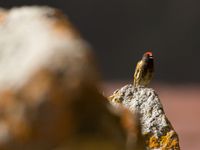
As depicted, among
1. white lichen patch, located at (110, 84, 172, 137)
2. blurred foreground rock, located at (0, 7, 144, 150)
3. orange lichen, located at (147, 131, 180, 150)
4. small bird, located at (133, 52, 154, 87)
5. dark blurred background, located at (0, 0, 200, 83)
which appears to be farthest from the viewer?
dark blurred background, located at (0, 0, 200, 83)

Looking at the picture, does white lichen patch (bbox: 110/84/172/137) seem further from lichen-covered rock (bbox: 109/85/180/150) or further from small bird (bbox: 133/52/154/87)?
small bird (bbox: 133/52/154/87)

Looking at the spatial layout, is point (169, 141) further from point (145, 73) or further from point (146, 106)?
point (145, 73)

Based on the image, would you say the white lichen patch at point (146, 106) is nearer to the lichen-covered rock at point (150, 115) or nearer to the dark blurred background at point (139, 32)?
the lichen-covered rock at point (150, 115)

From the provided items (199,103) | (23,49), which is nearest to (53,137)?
(23,49)

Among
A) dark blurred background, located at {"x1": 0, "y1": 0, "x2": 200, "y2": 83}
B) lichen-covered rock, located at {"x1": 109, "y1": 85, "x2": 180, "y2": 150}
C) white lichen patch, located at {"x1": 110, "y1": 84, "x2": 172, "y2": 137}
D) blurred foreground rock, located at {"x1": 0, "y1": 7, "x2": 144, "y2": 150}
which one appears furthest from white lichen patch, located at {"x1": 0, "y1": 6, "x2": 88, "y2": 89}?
dark blurred background, located at {"x1": 0, "y1": 0, "x2": 200, "y2": 83}

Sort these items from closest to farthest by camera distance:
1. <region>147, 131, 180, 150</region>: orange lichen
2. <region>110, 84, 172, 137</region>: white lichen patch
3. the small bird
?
<region>147, 131, 180, 150</region>: orange lichen
<region>110, 84, 172, 137</region>: white lichen patch
the small bird

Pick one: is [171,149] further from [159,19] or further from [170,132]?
[159,19]

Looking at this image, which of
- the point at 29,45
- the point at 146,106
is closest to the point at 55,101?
the point at 29,45
